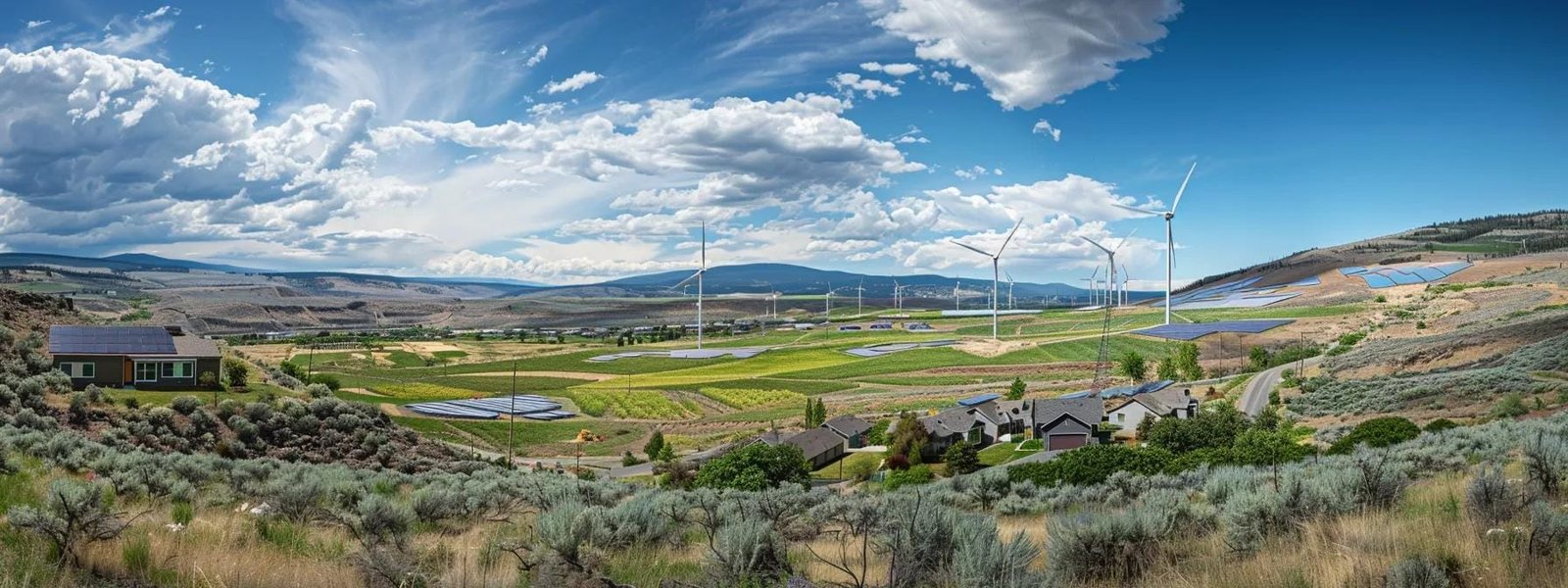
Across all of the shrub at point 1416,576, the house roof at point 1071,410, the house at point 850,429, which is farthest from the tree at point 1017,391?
the shrub at point 1416,576

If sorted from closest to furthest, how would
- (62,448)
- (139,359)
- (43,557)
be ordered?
(43,557), (62,448), (139,359)

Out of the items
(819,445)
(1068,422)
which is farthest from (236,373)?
(1068,422)

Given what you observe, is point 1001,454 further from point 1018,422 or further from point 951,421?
point 1018,422

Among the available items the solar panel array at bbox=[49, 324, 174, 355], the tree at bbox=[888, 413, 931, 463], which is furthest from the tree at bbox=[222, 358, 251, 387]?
the tree at bbox=[888, 413, 931, 463]

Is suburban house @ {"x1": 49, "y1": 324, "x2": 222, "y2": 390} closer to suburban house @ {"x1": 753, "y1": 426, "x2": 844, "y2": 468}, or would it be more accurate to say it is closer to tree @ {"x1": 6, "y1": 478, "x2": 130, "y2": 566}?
suburban house @ {"x1": 753, "y1": 426, "x2": 844, "y2": 468}

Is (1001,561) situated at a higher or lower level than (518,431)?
higher

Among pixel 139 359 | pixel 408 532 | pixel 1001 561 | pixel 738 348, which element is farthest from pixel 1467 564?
pixel 738 348

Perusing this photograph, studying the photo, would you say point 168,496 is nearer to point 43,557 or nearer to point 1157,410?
point 43,557
